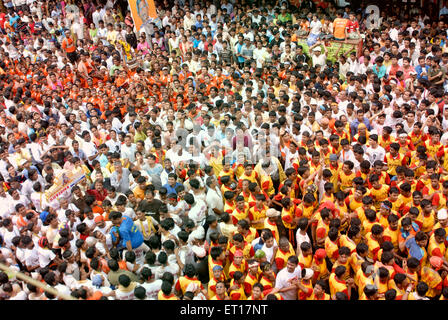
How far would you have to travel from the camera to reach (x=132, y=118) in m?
9.55

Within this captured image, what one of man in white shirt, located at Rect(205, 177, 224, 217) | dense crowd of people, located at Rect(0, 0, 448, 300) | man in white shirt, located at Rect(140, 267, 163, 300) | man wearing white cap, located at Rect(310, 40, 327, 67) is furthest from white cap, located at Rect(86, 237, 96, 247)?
man wearing white cap, located at Rect(310, 40, 327, 67)

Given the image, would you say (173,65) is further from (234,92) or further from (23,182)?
(23,182)

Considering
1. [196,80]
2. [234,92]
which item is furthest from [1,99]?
[234,92]

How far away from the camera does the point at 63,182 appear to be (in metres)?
7.32

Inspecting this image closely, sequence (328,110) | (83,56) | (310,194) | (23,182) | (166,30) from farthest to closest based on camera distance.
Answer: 1. (166,30)
2. (83,56)
3. (328,110)
4. (23,182)
5. (310,194)

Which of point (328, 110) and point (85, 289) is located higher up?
point (328, 110)

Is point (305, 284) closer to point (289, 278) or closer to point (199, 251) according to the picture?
point (289, 278)

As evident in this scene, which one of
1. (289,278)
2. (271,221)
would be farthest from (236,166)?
(289,278)

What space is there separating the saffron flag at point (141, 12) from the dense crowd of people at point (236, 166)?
480mm

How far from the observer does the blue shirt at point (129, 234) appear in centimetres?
634

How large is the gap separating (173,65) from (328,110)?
5.05 m

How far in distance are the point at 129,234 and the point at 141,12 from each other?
9.82m

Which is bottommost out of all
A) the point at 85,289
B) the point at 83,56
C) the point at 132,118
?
the point at 85,289

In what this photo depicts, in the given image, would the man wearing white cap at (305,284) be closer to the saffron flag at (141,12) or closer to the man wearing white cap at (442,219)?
the man wearing white cap at (442,219)
